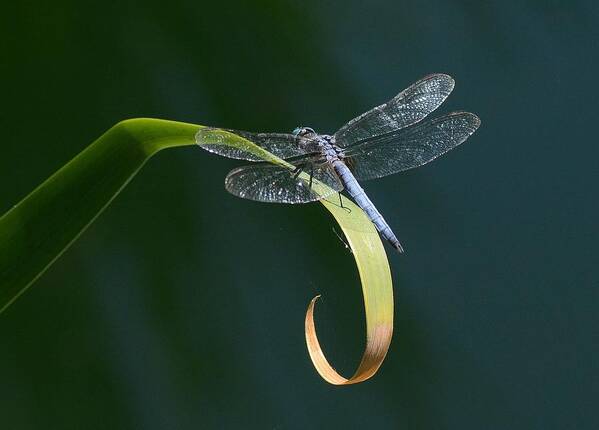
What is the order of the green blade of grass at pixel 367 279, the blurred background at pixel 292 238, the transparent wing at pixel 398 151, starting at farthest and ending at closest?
the blurred background at pixel 292 238 → the transparent wing at pixel 398 151 → the green blade of grass at pixel 367 279

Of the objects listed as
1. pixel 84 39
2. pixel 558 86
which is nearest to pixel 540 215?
pixel 558 86

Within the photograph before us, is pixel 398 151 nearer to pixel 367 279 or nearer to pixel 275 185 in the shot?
pixel 275 185

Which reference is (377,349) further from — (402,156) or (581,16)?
(581,16)

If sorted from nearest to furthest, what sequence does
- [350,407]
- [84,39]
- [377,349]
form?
1. [377,349]
2. [350,407]
3. [84,39]

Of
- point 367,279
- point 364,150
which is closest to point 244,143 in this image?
point 367,279

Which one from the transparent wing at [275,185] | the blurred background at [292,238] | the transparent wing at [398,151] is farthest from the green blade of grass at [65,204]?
the blurred background at [292,238]

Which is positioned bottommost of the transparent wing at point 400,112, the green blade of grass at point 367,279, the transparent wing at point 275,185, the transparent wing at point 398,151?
the green blade of grass at point 367,279

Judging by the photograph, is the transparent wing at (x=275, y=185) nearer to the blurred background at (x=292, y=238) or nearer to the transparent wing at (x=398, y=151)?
the transparent wing at (x=398, y=151)
